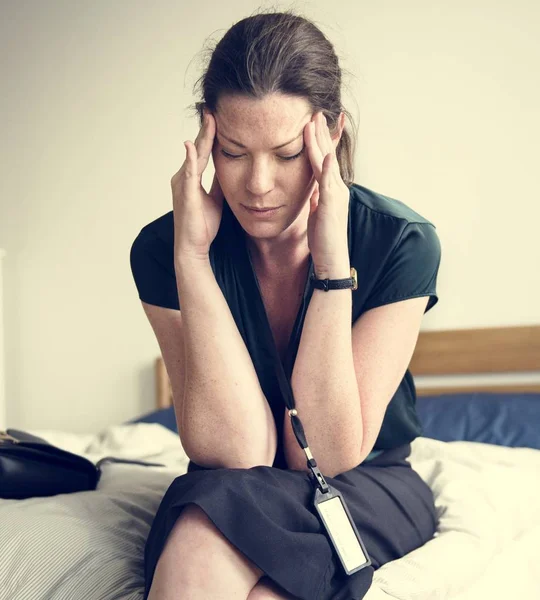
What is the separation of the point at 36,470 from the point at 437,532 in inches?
24.3

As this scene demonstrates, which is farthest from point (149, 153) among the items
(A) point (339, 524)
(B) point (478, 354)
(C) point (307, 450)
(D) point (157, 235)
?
(A) point (339, 524)

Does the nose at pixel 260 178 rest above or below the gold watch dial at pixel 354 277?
above

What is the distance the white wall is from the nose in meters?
1.44

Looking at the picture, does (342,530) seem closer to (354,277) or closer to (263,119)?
(354,277)

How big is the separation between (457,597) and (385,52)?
1868 mm

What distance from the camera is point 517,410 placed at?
1951 millimetres

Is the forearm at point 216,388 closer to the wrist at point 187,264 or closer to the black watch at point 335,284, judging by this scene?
the wrist at point 187,264

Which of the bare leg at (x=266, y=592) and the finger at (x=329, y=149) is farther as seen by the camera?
the finger at (x=329, y=149)

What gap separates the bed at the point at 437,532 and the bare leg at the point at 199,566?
0.47 ft

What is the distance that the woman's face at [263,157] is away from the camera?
3.40 ft

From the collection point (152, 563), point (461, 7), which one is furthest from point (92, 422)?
point (152, 563)

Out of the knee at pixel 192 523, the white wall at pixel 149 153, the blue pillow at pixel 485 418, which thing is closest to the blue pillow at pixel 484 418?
the blue pillow at pixel 485 418

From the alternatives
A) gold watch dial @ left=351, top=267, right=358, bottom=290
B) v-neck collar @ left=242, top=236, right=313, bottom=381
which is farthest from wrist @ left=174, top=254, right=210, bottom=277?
gold watch dial @ left=351, top=267, right=358, bottom=290

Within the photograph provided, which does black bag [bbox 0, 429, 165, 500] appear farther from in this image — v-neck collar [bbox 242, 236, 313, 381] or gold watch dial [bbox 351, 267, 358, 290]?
gold watch dial [bbox 351, 267, 358, 290]
